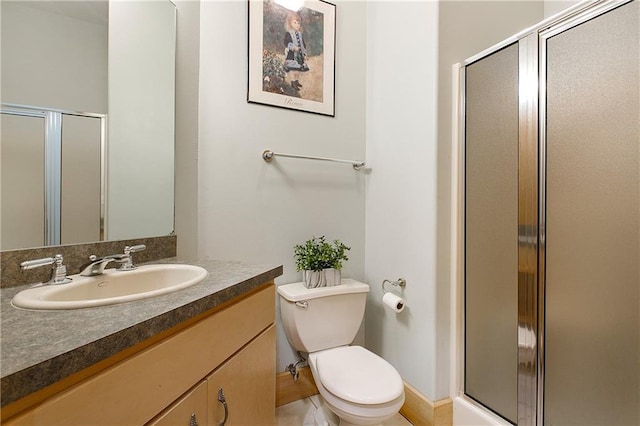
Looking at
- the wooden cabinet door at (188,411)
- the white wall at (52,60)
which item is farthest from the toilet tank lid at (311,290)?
the white wall at (52,60)

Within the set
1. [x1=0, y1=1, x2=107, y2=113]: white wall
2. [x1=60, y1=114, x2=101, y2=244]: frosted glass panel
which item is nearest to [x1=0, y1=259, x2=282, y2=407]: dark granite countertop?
[x1=60, y1=114, x2=101, y2=244]: frosted glass panel

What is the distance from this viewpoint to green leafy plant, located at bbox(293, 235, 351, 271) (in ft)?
5.23

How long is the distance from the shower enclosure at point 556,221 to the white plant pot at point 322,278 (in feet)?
2.12

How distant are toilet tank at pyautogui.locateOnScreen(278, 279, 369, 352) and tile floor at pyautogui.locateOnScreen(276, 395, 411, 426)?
338 mm

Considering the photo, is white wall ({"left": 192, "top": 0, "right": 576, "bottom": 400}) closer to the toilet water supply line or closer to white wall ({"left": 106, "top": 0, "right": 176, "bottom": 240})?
the toilet water supply line

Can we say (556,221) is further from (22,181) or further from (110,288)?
(22,181)

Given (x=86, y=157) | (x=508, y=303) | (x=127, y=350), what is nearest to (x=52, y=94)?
(x=86, y=157)

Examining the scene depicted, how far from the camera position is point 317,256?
63.1 inches

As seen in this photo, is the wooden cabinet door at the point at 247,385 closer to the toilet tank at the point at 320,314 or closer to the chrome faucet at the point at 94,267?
the toilet tank at the point at 320,314

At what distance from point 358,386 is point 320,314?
40 cm

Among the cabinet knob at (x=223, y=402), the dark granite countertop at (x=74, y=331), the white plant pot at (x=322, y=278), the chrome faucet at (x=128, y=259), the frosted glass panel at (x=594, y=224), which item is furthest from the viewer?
the white plant pot at (x=322, y=278)

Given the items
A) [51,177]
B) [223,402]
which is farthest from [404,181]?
[51,177]

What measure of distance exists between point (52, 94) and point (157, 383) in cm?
99

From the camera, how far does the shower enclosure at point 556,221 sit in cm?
97
